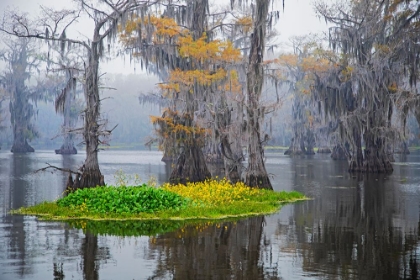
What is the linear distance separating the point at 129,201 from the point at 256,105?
9.56m

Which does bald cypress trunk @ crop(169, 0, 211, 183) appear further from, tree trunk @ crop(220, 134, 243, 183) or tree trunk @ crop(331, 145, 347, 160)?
tree trunk @ crop(331, 145, 347, 160)

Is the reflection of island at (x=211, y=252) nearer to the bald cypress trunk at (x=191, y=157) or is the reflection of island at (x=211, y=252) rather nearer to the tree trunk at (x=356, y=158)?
the bald cypress trunk at (x=191, y=157)

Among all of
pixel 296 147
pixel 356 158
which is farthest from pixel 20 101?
pixel 356 158

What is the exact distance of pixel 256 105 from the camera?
25297 millimetres

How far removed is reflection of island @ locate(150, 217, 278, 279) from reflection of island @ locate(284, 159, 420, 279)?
0.97 metres

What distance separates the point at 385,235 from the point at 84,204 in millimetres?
8336

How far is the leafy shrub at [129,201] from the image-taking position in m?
17.2

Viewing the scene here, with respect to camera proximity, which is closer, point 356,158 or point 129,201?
point 129,201

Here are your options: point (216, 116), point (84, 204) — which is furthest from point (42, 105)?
point (84, 204)

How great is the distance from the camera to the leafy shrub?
17.2 metres

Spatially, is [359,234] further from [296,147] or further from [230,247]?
[296,147]

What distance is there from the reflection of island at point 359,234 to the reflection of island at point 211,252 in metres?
0.97

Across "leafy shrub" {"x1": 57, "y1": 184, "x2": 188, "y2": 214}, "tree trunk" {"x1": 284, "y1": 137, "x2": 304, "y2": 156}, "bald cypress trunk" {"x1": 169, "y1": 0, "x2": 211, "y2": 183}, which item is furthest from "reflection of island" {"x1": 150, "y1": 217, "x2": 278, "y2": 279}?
"tree trunk" {"x1": 284, "y1": 137, "x2": 304, "y2": 156}

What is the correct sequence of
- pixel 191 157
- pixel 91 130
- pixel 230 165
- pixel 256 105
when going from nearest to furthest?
pixel 91 130 → pixel 256 105 → pixel 230 165 → pixel 191 157
